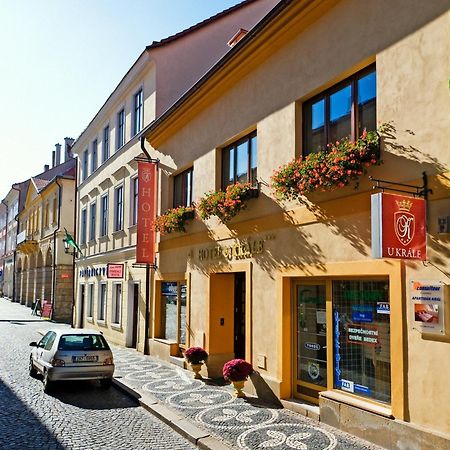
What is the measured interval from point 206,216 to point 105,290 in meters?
11.8

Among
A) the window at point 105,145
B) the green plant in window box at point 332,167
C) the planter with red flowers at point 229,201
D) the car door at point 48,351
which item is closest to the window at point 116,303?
the window at point 105,145

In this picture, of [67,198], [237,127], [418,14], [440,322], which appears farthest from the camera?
[67,198]

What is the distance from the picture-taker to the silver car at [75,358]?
11242mm

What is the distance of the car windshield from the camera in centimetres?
1165

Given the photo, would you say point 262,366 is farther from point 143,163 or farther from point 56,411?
point 143,163

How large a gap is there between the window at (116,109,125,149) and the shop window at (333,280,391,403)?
15252 millimetres

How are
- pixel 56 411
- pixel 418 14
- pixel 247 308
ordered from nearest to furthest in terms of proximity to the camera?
pixel 418 14 → pixel 56 411 → pixel 247 308

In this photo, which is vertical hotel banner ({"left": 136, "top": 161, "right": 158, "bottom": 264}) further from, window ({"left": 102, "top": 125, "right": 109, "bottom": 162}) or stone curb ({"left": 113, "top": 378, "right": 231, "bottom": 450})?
window ({"left": 102, "top": 125, "right": 109, "bottom": 162})

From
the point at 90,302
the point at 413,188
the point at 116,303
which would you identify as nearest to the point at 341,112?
the point at 413,188

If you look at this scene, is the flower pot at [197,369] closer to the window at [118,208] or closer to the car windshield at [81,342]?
the car windshield at [81,342]

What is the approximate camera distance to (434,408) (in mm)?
6621

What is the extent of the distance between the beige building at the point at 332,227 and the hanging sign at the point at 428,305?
0.8 inches

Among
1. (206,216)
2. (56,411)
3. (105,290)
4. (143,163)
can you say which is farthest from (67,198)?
(56,411)

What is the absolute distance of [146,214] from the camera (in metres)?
16.8
